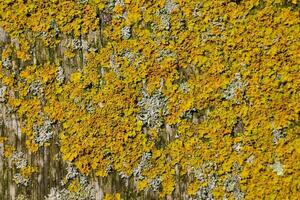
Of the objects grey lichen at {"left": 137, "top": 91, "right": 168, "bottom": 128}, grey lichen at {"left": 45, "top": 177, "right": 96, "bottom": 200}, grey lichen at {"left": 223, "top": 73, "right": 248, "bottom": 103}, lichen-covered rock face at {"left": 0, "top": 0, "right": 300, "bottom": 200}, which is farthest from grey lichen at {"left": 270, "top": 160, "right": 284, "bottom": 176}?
grey lichen at {"left": 45, "top": 177, "right": 96, "bottom": 200}

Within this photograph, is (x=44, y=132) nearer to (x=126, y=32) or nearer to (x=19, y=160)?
(x=19, y=160)

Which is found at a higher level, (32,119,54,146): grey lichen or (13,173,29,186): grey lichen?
(32,119,54,146): grey lichen

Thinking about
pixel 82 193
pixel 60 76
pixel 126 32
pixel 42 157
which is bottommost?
pixel 82 193

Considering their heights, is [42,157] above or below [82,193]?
above

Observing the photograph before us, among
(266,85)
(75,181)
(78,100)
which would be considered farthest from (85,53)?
(266,85)

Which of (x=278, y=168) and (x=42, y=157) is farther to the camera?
(x=42, y=157)

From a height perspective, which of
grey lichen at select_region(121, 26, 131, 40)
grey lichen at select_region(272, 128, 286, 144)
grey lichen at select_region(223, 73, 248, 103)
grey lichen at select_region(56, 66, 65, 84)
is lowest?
grey lichen at select_region(272, 128, 286, 144)

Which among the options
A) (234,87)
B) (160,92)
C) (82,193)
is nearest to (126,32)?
(160,92)

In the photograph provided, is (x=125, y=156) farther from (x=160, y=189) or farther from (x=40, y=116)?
(x=40, y=116)

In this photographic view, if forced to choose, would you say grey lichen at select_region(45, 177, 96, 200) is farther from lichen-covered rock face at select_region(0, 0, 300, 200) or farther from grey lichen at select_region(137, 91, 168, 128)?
grey lichen at select_region(137, 91, 168, 128)
